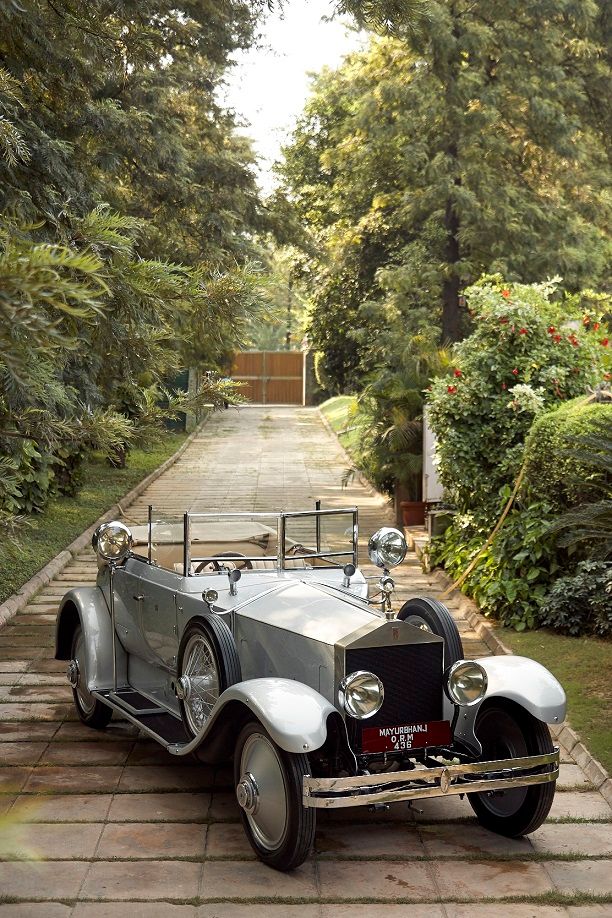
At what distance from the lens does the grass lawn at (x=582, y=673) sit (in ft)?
23.0

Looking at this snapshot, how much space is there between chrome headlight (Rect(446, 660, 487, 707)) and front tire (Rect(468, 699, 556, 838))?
32 centimetres

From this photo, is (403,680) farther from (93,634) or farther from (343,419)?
(343,419)

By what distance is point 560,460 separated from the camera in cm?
977

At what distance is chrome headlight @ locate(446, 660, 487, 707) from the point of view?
17.3ft

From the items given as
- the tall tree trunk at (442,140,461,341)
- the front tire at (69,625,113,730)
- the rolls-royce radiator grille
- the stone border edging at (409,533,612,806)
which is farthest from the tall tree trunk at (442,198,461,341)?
the rolls-royce radiator grille

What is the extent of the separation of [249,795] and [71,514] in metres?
12.4

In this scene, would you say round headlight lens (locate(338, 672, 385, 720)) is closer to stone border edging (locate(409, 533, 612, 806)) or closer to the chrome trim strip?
the chrome trim strip

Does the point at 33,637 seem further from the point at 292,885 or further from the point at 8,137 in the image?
the point at 292,885

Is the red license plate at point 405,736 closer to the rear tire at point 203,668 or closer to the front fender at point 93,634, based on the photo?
the rear tire at point 203,668

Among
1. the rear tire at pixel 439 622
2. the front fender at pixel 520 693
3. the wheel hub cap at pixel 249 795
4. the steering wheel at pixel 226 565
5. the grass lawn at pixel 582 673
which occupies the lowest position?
the grass lawn at pixel 582 673

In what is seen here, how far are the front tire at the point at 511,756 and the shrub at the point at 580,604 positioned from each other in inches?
146

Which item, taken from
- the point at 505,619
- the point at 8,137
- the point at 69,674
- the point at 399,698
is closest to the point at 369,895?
the point at 399,698

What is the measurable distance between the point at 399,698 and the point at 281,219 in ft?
49.1

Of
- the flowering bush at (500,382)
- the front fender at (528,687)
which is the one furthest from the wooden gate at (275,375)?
the front fender at (528,687)
